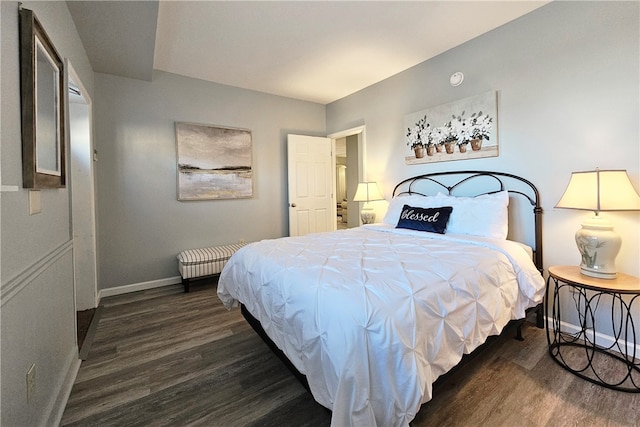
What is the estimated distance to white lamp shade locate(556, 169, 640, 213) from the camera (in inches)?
69.9

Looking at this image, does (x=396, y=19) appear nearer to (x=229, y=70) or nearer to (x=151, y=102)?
(x=229, y=70)

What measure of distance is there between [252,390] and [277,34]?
3028 mm

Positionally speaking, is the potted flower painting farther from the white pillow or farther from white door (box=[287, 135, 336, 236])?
white door (box=[287, 135, 336, 236])

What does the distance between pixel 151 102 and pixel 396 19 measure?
A: 9.87ft

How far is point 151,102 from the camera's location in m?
3.48

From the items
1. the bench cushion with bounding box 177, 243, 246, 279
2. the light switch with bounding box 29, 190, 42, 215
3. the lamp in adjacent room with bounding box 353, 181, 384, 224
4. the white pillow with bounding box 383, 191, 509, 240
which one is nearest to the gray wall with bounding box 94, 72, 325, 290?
the bench cushion with bounding box 177, 243, 246, 279

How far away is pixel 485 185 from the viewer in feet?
9.31

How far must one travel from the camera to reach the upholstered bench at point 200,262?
3352 millimetres

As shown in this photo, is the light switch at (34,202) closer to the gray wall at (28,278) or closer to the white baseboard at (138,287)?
the gray wall at (28,278)

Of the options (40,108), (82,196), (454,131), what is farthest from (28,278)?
(454,131)

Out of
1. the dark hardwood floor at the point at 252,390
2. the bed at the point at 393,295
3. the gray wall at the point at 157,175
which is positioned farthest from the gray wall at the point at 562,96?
the gray wall at the point at 157,175

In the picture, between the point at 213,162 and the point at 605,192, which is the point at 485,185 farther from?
the point at 213,162

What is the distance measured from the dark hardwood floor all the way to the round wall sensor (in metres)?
2.52

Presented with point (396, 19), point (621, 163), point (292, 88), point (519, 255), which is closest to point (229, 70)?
point (292, 88)
